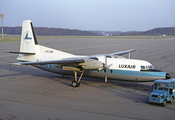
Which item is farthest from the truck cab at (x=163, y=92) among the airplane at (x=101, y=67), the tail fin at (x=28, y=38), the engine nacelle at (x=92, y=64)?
the tail fin at (x=28, y=38)

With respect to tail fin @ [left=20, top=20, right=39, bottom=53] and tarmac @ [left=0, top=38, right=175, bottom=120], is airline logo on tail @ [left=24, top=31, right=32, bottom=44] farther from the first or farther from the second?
tarmac @ [left=0, top=38, right=175, bottom=120]

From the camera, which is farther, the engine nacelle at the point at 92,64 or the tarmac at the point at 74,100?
the engine nacelle at the point at 92,64

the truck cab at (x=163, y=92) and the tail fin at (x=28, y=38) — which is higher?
the tail fin at (x=28, y=38)

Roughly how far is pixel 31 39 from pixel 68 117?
44.7 feet

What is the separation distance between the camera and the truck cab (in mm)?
14172

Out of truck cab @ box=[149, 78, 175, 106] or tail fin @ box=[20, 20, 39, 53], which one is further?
tail fin @ box=[20, 20, 39, 53]

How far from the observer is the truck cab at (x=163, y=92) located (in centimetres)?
1417

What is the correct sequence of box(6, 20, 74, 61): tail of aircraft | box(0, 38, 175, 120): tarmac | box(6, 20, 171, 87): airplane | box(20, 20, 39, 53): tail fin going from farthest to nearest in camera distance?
box(20, 20, 39, 53): tail fin < box(6, 20, 74, 61): tail of aircraft < box(6, 20, 171, 87): airplane < box(0, 38, 175, 120): tarmac

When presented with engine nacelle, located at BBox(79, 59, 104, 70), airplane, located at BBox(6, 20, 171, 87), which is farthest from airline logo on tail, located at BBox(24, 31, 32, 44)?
engine nacelle, located at BBox(79, 59, 104, 70)

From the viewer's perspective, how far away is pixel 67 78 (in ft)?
76.2

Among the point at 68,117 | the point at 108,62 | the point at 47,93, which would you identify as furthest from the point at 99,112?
the point at 108,62

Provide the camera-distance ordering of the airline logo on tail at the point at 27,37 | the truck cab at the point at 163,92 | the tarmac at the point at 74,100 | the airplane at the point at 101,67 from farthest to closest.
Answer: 1. the airline logo on tail at the point at 27,37
2. the airplane at the point at 101,67
3. the truck cab at the point at 163,92
4. the tarmac at the point at 74,100

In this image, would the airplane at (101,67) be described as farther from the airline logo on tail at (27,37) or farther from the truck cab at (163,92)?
the truck cab at (163,92)

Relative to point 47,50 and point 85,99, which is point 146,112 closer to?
point 85,99
